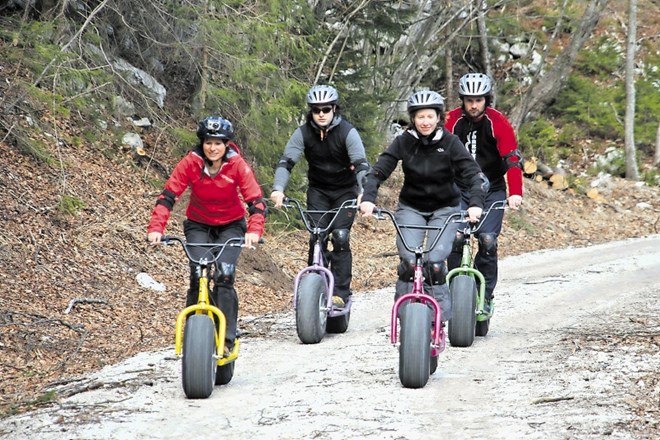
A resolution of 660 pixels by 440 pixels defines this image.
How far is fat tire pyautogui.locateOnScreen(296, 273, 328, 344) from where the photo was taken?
891 cm

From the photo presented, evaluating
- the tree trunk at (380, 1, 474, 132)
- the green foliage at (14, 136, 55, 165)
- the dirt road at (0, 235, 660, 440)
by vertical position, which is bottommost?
the dirt road at (0, 235, 660, 440)

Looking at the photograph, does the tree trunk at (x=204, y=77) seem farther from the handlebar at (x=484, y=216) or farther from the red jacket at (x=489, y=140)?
the handlebar at (x=484, y=216)

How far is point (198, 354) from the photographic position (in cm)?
667

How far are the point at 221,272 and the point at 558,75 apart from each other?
2359cm

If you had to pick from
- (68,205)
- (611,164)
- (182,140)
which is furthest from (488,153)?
(611,164)

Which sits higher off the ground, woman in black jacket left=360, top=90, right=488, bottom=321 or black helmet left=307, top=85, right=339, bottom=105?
black helmet left=307, top=85, right=339, bottom=105

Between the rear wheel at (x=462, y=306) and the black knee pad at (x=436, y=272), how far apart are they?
2.84 ft

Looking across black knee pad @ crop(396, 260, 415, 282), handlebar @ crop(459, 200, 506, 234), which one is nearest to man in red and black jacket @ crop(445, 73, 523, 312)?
handlebar @ crop(459, 200, 506, 234)

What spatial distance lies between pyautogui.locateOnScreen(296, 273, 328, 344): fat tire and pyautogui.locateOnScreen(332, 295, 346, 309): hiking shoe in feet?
1.30

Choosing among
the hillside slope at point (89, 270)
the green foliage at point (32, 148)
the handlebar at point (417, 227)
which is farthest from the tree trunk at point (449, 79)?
the handlebar at point (417, 227)

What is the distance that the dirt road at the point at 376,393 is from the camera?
5.84 m

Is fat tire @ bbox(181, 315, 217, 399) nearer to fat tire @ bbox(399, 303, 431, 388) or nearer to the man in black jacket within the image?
fat tire @ bbox(399, 303, 431, 388)

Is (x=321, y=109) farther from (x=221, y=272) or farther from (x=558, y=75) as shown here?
(x=558, y=75)

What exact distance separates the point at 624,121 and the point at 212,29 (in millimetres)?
19384
